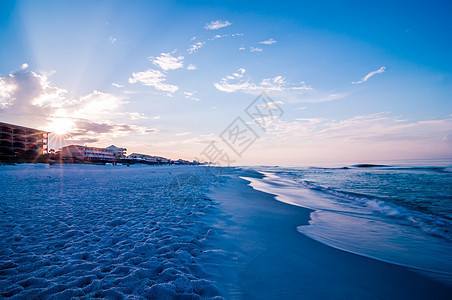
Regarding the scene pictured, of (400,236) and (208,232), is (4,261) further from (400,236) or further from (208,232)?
(400,236)

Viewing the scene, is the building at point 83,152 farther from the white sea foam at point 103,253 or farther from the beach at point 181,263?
the beach at point 181,263

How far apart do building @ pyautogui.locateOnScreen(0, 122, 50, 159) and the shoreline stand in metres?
51.4

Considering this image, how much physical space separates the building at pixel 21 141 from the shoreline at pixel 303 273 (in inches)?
2023

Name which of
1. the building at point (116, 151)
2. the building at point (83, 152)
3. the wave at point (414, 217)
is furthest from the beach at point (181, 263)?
the building at point (116, 151)

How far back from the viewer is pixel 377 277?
9.10 feet

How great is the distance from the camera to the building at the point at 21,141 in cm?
3831

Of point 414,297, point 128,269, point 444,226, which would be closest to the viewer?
point 414,297

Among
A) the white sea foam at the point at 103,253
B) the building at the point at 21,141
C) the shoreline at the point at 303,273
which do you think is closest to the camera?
the white sea foam at the point at 103,253

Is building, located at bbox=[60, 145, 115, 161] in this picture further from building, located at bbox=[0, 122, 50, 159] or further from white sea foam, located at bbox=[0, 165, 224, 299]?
white sea foam, located at bbox=[0, 165, 224, 299]

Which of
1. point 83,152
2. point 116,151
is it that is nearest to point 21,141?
point 83,152

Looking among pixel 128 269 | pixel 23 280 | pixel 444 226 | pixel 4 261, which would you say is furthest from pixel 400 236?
pixel 4 261

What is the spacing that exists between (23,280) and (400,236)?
756 cm

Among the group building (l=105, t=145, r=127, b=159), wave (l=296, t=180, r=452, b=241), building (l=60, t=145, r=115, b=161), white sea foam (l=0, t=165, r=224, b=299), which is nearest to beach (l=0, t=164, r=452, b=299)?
white sea foam (l=0, t=165, r=224, b=299)

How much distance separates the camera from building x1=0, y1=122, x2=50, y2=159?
126 ft
